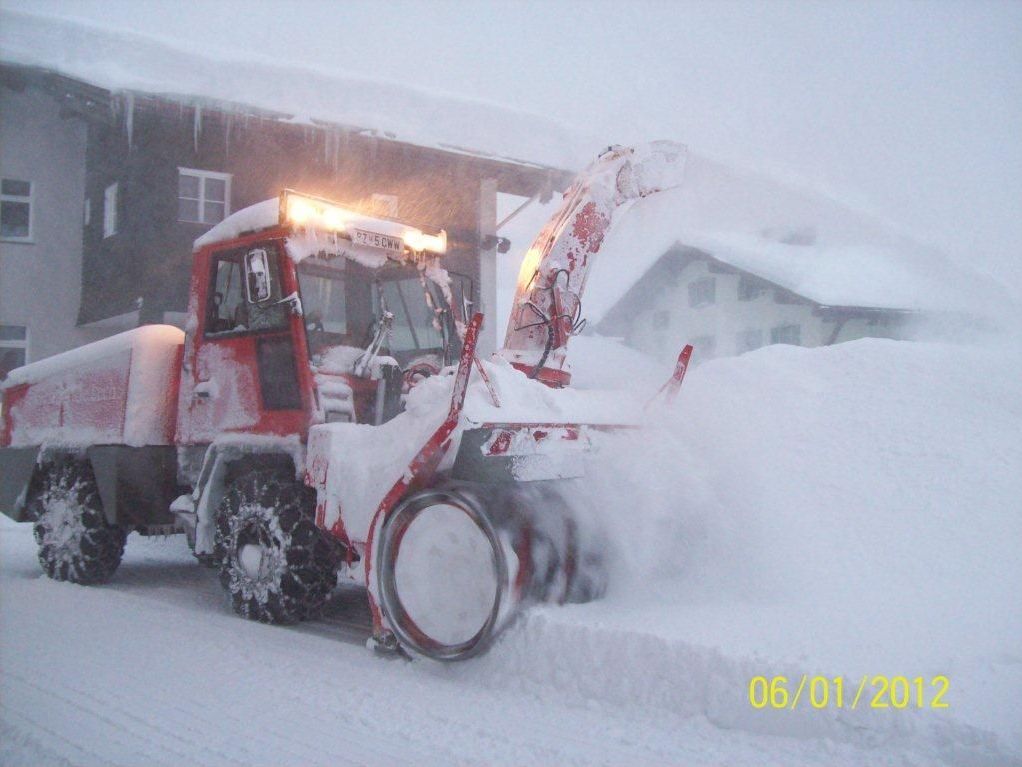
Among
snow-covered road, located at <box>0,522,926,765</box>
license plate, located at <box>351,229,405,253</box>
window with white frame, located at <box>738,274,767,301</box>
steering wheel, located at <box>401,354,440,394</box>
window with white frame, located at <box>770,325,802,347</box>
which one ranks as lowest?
snow-covered road, located at <box>0,522,926,765</box>

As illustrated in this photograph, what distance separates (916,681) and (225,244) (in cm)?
480

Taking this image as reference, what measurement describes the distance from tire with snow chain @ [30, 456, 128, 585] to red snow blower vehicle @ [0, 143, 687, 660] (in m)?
0.02

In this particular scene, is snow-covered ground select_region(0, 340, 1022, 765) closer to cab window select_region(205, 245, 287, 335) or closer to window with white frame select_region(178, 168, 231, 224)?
cab window select_region(205, 245, 287, 335)

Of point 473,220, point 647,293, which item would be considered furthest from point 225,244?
point 647,293

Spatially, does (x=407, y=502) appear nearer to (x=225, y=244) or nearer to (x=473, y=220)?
(x=225, y=244)

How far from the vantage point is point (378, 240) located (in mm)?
5363

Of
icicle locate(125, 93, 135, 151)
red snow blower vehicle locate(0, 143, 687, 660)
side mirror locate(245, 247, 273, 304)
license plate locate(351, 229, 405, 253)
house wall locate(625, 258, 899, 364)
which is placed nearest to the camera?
red snow blower vehicle locate(0, 143, 687, 660)

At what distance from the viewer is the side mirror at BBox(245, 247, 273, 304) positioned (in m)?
4.81

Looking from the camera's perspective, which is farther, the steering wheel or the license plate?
the steering wheel

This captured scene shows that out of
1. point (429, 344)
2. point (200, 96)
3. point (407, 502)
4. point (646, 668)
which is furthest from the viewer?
point (200, 96)

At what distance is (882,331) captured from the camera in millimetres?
17062

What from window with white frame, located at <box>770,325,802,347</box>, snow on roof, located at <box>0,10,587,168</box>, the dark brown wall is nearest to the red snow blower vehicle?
the dark brown wall

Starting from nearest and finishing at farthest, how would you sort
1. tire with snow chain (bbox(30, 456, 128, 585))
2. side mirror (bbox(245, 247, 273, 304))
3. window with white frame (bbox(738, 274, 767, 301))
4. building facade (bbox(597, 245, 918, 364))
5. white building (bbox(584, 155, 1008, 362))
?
1. side mirror (bbox(245, 247, 273, 304))
2. tire with snow chain (bbox(30, 456, 128, 585))
3. white building (bbox(584, 155, 1008, 362))
4. building facade (bbox(597, 245, 918, 364))
5. window with white frame (bbox(738, 274, 767, 301))
